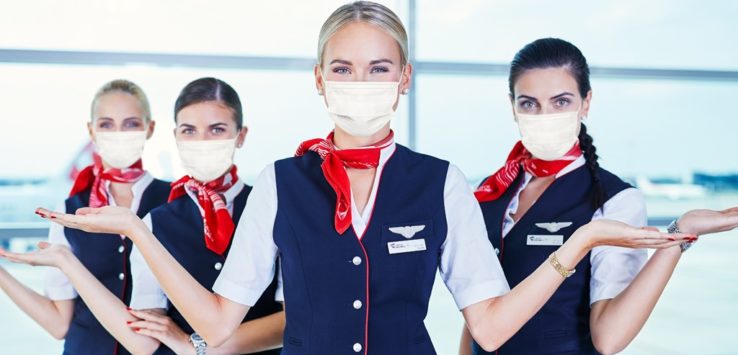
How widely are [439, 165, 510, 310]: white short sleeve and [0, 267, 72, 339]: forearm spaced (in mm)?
1279

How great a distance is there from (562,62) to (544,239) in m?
0.47

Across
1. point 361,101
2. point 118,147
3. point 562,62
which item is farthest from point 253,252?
point 118,147

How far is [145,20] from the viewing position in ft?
14.2

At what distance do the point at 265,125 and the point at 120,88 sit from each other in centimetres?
208

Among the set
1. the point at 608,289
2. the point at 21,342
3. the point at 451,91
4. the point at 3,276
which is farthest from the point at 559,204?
the point at 21,342

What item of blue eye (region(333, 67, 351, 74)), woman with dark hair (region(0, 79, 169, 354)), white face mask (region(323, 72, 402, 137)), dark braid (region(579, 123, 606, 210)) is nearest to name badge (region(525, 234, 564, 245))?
dark braid (region(579, 123, 606, 210))

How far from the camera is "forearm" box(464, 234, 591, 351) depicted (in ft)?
4.82

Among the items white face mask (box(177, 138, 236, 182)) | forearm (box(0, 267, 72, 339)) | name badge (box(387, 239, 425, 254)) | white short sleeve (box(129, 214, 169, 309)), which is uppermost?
white face mask (box(177, 138, 236, 182))

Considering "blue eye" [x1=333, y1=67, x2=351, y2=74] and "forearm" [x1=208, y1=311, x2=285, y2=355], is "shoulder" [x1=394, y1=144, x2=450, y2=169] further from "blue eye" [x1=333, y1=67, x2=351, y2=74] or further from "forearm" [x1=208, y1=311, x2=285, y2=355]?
"forearm" [x1=208, y1=311, x2=285, y2=355]

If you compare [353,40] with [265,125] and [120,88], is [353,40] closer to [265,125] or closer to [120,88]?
[120,88]

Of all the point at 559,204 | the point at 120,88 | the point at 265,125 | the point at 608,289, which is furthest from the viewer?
the point at 265,125

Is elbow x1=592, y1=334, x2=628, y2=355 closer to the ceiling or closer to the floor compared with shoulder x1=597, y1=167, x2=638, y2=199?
closer to the floor

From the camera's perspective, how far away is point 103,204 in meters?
2.40

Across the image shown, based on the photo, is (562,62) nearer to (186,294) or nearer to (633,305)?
(633,305)
